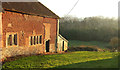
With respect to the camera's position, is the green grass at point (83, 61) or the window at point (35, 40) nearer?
the green grass at point (83, 61)

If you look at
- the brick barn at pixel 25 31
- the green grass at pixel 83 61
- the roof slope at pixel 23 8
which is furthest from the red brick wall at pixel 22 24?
the green grass at pixel 83 61

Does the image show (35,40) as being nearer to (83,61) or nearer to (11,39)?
(11,39)

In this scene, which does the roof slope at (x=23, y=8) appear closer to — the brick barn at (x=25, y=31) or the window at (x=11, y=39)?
the brick barn at (x=25, y=31)

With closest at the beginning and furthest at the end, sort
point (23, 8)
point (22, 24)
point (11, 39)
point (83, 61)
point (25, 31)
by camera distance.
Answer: point (83, 61) < point (11, 39) < point (22, 24) < point (25, 31) < point (23, 8)

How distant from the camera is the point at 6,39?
34.5 ft

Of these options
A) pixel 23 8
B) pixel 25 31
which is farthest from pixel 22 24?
pixel 23 8

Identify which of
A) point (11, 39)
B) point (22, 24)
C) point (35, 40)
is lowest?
point (35, 40)

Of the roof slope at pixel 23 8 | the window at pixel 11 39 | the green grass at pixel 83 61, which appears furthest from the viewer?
the window at pixel 11 39

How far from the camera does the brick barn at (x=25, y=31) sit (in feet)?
34.6

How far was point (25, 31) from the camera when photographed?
12727 millimetres

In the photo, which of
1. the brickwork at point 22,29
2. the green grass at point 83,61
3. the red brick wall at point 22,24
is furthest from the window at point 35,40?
the green grass at point 83,61

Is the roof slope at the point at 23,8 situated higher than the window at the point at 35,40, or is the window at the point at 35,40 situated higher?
the roof slope at the point at 23,8

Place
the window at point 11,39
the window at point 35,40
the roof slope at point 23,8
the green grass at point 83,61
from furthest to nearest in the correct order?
1. the window at point 35,40
2. the window at point 11,39
3. the roof slope at point 23,8
4. the green grass at point 83,61

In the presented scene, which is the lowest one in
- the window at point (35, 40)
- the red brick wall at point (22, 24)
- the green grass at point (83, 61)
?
the green grass at point (83, 61)
